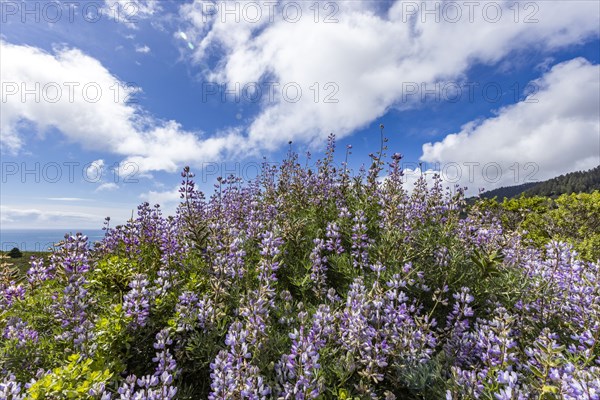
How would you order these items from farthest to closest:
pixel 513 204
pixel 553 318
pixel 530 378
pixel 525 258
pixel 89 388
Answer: pixel 513 204 → pixel 525 258 → pixel 553 318 → pixel 530 378 → pixel 89 388

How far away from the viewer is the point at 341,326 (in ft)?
9.78

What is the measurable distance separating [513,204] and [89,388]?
1856cm

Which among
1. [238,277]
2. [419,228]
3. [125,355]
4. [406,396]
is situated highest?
[419,228]

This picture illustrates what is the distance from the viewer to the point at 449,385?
2.59 m

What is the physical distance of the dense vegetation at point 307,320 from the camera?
246 cm

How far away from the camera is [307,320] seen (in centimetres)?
333

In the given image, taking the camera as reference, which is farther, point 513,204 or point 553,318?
point 513,204

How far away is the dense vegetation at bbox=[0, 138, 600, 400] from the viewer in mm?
2455

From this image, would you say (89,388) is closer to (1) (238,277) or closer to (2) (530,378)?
(1) (238,277)

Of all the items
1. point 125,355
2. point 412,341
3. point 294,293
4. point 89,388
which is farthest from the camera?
point 294,293

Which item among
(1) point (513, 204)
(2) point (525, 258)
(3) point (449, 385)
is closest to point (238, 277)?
(3) point (449, 385)

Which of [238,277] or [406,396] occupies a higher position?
[238,277]

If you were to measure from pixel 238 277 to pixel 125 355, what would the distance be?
4.53 feet

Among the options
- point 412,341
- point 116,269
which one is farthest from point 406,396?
point 116,269
